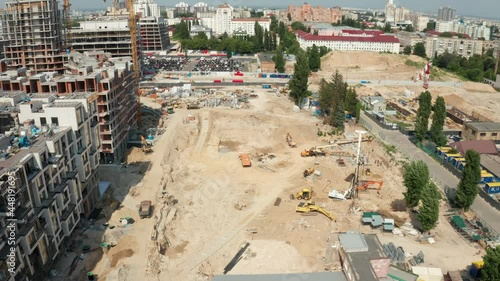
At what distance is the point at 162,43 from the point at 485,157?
12977 cm

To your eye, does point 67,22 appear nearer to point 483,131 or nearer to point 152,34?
point 152,34

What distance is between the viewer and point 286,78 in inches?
4424

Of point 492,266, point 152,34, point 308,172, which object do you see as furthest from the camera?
point 152,34

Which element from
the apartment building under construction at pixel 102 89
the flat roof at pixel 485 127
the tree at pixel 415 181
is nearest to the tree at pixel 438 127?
the flat roof at pixel 485 127

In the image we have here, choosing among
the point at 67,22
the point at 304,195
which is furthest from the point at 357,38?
the point at 304,195

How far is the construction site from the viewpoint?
3397 centimetres

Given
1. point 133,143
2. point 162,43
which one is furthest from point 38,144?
point 162,43

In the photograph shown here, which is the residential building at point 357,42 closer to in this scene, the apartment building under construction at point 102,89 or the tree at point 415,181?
the apartment building under construction at point 102,89

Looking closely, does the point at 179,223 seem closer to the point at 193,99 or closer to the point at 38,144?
the point at 38,144

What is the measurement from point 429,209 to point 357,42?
130m

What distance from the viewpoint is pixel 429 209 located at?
119ft

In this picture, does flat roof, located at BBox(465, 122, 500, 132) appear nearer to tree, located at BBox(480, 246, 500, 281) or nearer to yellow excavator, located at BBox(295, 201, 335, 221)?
yellow excavator, located at BBox(295, 201, 335, 221)

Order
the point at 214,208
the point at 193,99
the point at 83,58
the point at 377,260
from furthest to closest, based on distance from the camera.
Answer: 1. the point at 193,99
2. the point at 83,58
3. the point at 214,208
4. the point at 377,260

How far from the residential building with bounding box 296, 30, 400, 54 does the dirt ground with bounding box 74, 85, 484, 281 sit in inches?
3698
